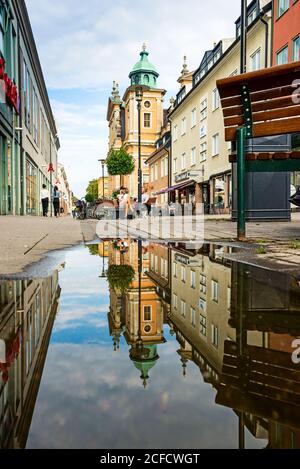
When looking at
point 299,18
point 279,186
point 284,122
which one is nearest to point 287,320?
point 284,122

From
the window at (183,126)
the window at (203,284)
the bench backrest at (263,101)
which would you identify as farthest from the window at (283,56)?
the window at (203,284)

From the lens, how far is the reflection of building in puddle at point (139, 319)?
4.65 feet

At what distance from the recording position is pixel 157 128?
2603 inches

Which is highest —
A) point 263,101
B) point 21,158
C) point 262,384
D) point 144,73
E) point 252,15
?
point 144,73

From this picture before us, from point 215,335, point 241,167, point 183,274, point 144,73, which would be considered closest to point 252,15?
point 241,167

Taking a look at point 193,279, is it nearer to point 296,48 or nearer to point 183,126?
point 296,48

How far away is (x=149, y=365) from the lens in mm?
1325

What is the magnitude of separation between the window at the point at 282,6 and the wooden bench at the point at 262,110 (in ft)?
56.7

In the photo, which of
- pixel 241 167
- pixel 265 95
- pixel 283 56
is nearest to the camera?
pixel 265 95

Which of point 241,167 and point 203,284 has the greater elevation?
point 241,167

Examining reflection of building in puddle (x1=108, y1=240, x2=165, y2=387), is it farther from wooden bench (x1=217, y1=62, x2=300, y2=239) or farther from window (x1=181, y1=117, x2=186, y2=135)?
window (x1=181, y1=117, x2=186, y2=135)

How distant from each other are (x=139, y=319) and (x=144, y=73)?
229 ft

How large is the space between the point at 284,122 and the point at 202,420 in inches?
Answer: 172
